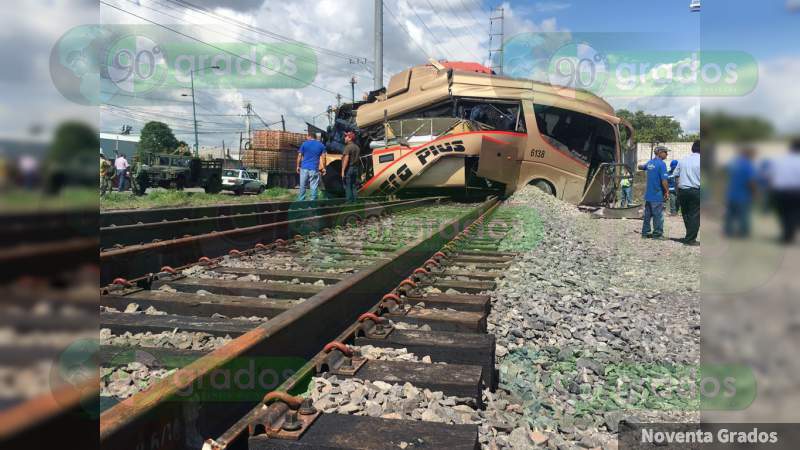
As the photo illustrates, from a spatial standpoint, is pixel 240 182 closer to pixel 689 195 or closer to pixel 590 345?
pixel 689 195

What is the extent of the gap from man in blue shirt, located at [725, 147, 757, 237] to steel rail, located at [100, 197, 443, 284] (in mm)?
3731

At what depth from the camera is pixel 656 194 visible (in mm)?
9852

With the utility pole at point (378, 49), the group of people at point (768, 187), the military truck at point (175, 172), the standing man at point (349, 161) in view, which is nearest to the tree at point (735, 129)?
the group of people at point (768, 187)

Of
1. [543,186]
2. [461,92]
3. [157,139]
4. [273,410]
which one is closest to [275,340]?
[273,410]

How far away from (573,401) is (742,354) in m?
1.59

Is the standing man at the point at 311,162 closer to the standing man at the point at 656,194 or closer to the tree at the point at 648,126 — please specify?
the standing man at the point at 656,194

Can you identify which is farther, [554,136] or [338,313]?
[554,136]

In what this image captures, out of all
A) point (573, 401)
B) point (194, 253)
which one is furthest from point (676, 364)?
point (194, 253)

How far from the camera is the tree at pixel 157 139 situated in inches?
1067

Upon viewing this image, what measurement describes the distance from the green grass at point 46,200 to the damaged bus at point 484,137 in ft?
50.3

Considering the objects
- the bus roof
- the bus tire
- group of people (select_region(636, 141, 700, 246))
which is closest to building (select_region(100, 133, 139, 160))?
the bus roof

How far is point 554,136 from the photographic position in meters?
17.2

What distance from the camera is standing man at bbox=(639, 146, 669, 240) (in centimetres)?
984

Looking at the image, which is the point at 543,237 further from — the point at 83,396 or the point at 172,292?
the point at 83,396
